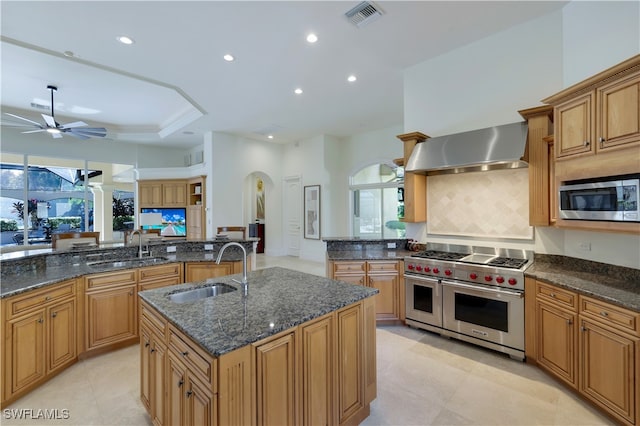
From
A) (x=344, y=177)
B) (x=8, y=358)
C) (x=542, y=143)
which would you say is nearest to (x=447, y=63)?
(x=542, y=143)

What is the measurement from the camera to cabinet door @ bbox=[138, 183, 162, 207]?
8133mm

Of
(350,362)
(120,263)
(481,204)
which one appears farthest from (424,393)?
(120,263)

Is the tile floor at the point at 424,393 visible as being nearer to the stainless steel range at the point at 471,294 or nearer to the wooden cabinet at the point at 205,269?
the stainless steel range at the point at 471,294

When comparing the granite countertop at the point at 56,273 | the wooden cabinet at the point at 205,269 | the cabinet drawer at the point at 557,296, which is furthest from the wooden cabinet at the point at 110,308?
the cabinet drawer at the point at 557,296

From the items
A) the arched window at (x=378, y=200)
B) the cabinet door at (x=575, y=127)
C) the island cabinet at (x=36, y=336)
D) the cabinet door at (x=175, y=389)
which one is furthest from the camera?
the arched window at (x=378, y=200)

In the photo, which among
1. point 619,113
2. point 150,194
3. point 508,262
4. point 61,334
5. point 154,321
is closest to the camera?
point 154,321

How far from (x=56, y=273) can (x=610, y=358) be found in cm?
472

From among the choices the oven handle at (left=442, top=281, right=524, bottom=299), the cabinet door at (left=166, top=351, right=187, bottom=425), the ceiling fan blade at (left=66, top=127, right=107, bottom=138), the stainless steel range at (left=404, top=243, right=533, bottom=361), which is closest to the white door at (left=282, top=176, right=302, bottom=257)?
the ceiling fan blade at (left=66, top=127, right=107, bottom=138)

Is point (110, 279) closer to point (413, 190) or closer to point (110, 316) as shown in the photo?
point (110, 316)

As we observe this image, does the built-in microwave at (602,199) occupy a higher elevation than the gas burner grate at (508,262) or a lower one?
higher

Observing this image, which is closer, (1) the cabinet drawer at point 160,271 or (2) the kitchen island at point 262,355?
(2) the kitchen island at point 262,355

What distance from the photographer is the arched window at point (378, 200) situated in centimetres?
703

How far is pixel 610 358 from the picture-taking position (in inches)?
77.4

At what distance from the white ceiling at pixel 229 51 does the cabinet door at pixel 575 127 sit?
4.18 ft
